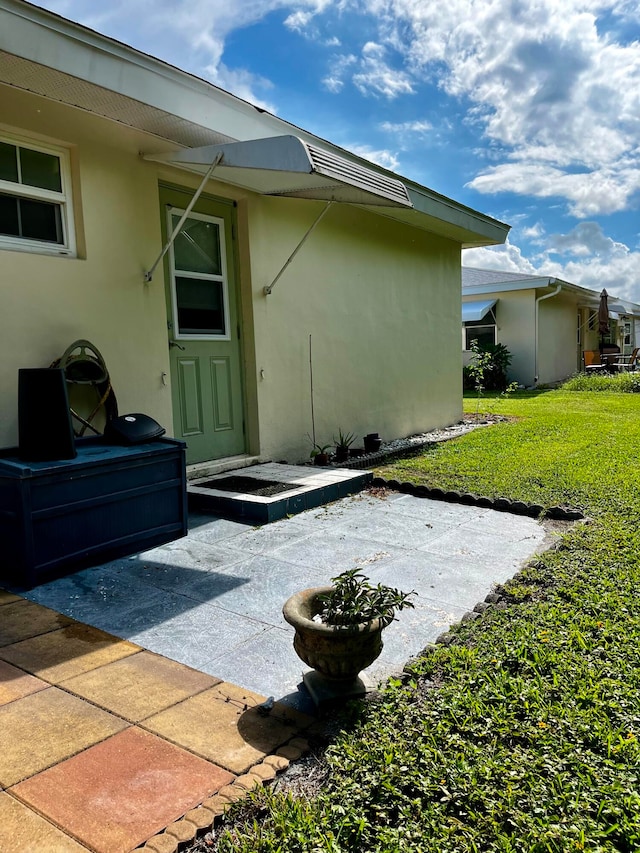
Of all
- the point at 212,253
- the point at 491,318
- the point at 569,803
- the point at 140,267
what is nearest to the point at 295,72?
the point at 212,253

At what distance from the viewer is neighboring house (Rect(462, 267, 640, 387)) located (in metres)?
16.7

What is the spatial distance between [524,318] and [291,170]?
14323 mm

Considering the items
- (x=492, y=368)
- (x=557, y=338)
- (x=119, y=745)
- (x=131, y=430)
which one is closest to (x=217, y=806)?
(x=119, y=745)

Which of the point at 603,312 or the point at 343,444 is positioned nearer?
the point at 343,444

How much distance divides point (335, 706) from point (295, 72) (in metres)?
7.08

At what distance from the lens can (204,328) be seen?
5.63 metres

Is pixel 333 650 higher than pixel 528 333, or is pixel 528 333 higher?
pixel 528 333

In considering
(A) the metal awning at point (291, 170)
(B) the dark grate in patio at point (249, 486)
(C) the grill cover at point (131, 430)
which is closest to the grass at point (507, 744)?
(B) the dark grate in patio at point (249, 486)

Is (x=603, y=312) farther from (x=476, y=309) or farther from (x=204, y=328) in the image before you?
(x=204, y=328)

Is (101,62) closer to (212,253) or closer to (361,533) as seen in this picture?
(212,253)

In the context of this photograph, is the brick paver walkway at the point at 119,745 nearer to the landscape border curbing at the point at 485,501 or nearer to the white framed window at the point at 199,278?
the landscape border curbing at the point at 485,501

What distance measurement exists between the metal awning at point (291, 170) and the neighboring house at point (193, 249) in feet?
0.05

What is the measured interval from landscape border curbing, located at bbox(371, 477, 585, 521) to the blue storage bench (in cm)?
222

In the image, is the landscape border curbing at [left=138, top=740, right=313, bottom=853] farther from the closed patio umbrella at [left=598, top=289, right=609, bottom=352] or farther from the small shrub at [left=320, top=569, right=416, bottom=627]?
the closed patio umbrella at [left=598, top=289, right=609, bottom=352]
